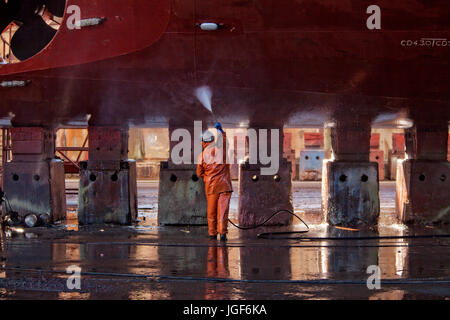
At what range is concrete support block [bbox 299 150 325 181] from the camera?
78.3 ft

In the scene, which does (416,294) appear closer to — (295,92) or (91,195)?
(295,92)

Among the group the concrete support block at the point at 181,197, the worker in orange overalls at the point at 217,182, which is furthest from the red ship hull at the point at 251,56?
the concrete support block at the point at 181,197

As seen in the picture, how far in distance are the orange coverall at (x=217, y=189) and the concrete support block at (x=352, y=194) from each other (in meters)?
2.21

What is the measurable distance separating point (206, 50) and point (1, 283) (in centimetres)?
318

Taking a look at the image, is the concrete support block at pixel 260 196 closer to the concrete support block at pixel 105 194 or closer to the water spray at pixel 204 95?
the water spray at pixel 204 95

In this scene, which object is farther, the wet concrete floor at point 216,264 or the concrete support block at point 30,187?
the concrete support block at point 30,187

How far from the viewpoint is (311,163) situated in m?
23.9

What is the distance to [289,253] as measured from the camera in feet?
19.6

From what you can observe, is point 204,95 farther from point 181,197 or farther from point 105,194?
point 105,194

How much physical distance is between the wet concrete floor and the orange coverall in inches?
10.8

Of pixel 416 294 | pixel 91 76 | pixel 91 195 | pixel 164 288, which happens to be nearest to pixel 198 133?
pixel 91 195

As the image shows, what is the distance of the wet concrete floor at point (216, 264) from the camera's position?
4242 millimetres

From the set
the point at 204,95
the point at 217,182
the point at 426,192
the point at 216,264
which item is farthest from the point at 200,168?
the point at 426,192

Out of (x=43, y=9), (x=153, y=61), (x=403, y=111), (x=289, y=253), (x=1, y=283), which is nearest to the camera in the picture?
(x=1, y=283)
